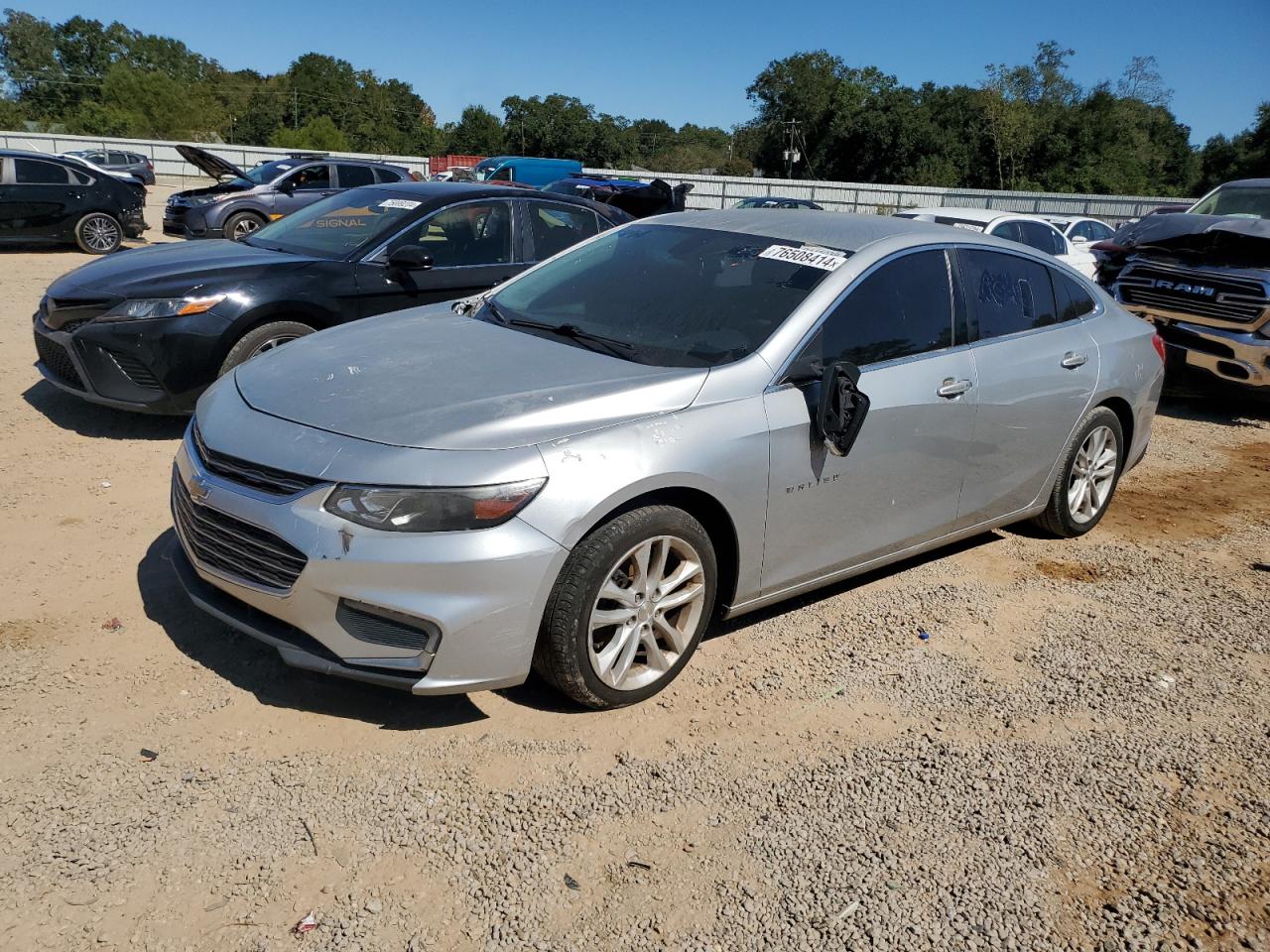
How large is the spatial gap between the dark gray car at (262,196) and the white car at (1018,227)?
8931mm

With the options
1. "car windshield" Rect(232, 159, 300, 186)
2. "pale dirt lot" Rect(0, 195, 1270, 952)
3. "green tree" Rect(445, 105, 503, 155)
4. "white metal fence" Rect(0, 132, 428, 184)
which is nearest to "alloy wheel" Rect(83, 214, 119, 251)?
"car windshield" Rect(232, 159, 300, 186)

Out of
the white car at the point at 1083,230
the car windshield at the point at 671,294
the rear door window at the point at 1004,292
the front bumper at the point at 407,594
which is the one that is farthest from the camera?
the white car at the point at 1083,230

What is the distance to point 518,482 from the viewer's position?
2938 mm

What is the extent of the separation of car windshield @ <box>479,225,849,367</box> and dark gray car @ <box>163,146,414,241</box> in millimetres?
11610

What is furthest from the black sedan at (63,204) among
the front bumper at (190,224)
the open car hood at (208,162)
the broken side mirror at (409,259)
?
the broken side mirror at (409,259)

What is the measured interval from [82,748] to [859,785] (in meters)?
2.45

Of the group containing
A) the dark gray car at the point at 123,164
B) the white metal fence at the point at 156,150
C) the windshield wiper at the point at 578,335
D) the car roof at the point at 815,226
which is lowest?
the windshield wiper at the point at 578,335

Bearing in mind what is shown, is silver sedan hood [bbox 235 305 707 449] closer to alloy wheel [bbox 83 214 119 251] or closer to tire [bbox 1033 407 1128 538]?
tire [bbox 1033 407 1128 538]

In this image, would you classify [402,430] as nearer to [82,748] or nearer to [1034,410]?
[82,748]

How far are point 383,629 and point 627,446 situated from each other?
0.96 m

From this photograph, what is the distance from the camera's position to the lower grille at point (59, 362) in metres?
5.74

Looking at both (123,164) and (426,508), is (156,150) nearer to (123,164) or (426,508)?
(123,164)

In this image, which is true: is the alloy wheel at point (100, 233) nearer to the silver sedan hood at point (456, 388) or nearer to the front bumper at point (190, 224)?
the front bumper at point (190, 224)

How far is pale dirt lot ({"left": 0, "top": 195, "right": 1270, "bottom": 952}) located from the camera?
2.49m
